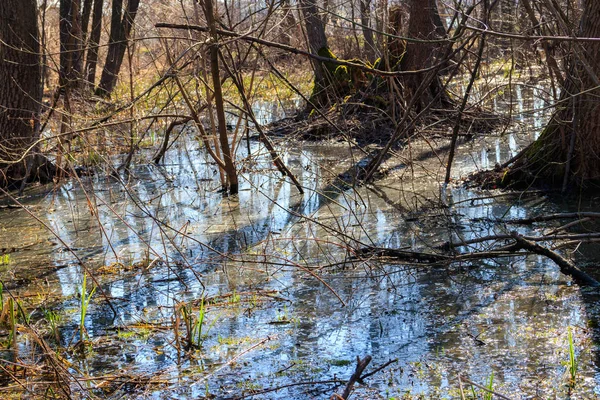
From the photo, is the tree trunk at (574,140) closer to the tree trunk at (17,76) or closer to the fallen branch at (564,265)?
the fallen branch at (564,265)

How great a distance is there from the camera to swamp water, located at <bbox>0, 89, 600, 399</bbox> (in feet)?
14.2

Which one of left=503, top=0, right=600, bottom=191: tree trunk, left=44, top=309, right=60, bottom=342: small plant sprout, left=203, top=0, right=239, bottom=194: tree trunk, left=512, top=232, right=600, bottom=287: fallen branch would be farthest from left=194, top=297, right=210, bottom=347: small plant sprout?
left=503, top=0, right=600, bottom=191: tree trunk

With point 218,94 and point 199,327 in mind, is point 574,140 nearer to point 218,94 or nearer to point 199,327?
point 218,94

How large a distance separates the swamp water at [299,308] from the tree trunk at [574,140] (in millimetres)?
396

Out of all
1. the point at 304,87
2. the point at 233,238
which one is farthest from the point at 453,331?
the point at 304,87

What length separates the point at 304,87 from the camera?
1739cm

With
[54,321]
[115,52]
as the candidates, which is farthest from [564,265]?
[115,52]

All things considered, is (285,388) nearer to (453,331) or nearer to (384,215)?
(453,331)

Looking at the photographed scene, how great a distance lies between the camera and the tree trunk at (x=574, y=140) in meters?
7.55

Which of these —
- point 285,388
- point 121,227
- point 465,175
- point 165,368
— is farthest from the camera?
point 465,175

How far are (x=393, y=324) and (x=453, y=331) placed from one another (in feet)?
1.34

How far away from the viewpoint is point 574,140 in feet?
26.1

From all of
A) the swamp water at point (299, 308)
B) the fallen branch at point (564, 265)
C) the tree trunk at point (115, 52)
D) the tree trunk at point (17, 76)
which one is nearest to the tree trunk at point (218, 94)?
the swamp water at point (299, 308)

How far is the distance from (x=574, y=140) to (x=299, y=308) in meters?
3.98
